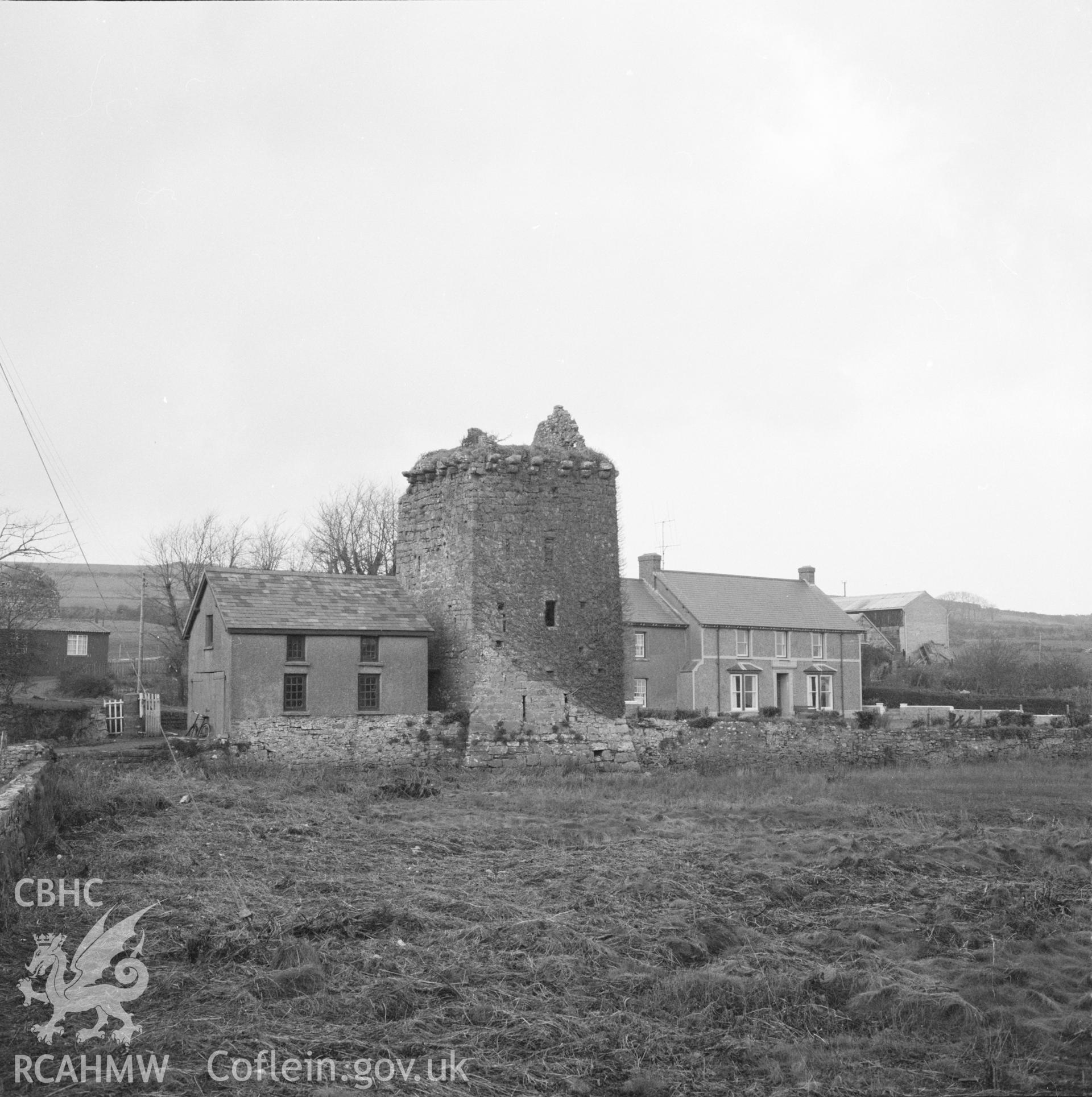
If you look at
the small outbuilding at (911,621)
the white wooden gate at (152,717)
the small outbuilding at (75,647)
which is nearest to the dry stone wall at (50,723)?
the white wooden gate at (152,717)

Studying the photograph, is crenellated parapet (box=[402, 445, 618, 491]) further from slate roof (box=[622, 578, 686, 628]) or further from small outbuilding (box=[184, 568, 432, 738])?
slate roof (box=[622, 578, 686, 628])

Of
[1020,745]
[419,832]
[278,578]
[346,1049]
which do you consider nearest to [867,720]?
[1020,745]

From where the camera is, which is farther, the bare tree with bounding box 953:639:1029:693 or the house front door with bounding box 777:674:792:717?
the bare tree with bounding box 953:639:1029:693

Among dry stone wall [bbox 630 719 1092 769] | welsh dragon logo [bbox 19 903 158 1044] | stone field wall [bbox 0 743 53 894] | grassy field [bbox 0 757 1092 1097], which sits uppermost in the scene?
stone field wall [bbox 0 743 53 894]

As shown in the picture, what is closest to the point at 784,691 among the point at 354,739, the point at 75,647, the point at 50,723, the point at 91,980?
the point at 354,739

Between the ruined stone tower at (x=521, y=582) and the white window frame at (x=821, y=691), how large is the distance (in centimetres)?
2619

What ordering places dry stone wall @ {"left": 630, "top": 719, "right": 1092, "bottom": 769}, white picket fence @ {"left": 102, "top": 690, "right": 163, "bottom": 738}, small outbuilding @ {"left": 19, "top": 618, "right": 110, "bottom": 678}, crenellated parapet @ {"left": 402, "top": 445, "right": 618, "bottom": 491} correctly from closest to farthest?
crenellated parapet @ {"left": 402, "top": 445, "right": 618, "bottom": 491}
dry stone wall @ {"left": 630, "top": 719, "right": 1092, "bottom": 769}
white picket fence @ {"left": 102, "top": 690, "right": 163, "bottom": 738}
small outbuilding @ {"left": 19, "top": 618, "right": 110, "bottom": 678}

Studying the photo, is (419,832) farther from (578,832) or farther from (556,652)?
(556,652)

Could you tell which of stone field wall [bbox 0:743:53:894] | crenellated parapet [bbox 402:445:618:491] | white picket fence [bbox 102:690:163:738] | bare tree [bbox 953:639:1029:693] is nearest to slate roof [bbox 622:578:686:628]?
crenellated parapet [bbox 402:445:618:491]

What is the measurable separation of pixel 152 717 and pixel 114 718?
1202mm

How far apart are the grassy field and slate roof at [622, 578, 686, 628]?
31.2 m

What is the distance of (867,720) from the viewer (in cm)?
3219

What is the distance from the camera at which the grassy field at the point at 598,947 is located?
736 cm

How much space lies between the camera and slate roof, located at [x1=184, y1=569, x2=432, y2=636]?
2725 centimetres
